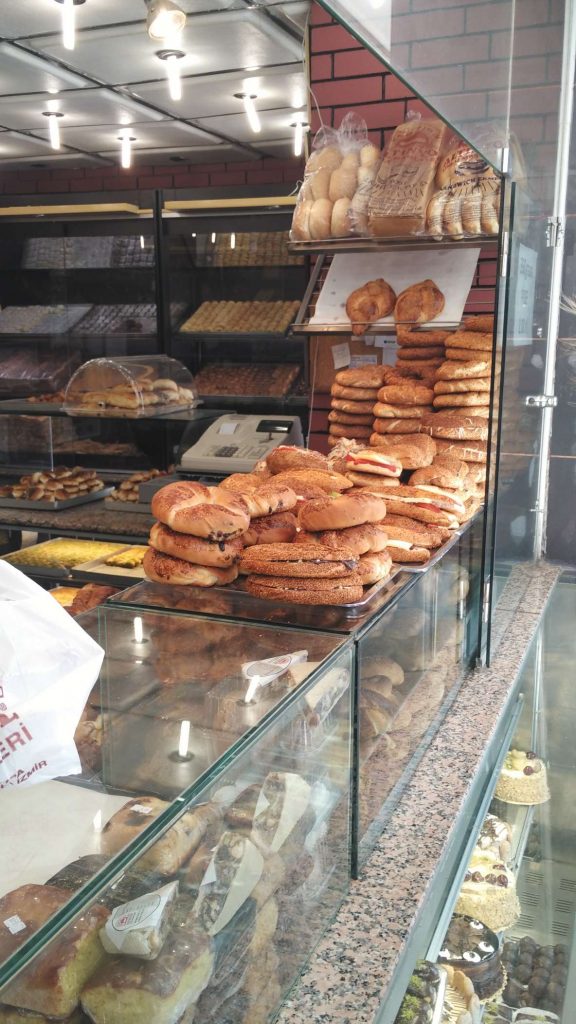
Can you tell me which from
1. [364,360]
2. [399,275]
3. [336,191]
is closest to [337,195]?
[336,191]

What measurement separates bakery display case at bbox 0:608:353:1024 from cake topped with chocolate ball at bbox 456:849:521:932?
769mm

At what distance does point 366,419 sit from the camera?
9.50 ft

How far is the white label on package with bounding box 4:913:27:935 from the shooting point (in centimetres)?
69

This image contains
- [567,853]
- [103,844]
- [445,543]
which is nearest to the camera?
[103,844]

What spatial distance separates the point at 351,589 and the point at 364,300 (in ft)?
5.29

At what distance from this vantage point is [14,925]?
698mm

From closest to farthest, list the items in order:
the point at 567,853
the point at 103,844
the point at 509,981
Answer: the point at 103,844, the point at 509,981, the point at 567,853

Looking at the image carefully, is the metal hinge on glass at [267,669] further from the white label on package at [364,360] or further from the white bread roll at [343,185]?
the white label on package at [364,360]

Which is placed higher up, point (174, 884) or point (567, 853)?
point (174, 884)

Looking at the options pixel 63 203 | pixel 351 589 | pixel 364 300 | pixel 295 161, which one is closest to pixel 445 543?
pixel 351 589

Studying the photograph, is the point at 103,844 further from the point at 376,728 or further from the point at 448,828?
the point at 448,828

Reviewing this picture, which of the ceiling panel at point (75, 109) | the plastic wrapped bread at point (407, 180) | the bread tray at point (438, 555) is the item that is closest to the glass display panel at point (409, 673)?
the bread tray at point (438, 555)

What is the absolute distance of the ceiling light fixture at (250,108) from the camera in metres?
5.44

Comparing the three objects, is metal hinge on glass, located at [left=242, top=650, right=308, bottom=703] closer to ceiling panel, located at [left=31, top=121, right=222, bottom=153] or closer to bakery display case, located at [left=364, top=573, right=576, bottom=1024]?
bakery display case, located at [left=364, top=573, right=576, bottom=1024]
